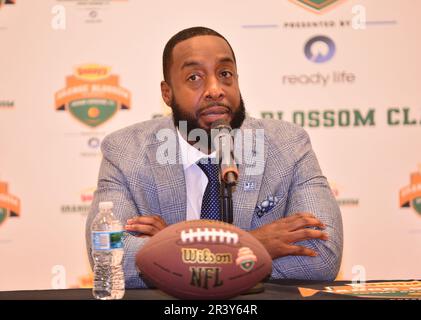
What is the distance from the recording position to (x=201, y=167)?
2.74 metres

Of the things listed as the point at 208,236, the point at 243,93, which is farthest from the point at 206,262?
the point at 243,93

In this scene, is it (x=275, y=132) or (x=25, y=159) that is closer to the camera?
(x=275, y=132)

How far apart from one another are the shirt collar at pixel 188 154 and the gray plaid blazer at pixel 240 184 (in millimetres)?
65

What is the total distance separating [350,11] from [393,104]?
732 millimetres

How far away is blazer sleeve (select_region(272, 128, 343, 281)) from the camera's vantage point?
229 cm

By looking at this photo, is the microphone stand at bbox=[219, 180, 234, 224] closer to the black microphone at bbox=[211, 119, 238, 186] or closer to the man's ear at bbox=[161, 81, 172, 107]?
the black microphone at bbox=[211, 119, 238, 186]

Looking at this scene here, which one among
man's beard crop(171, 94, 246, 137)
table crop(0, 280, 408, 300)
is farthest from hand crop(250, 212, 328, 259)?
man's beard crop(171, 94, 246, 137)

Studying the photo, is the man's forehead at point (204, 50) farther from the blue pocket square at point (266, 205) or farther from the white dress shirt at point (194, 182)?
the blue pocket square at point (266, 205)

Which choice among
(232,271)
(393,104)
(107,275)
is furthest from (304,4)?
(232,271)

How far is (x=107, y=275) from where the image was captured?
2158mm

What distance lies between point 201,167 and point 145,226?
548mm

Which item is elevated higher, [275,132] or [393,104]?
[393,104]

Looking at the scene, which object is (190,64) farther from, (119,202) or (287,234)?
(287,234)
